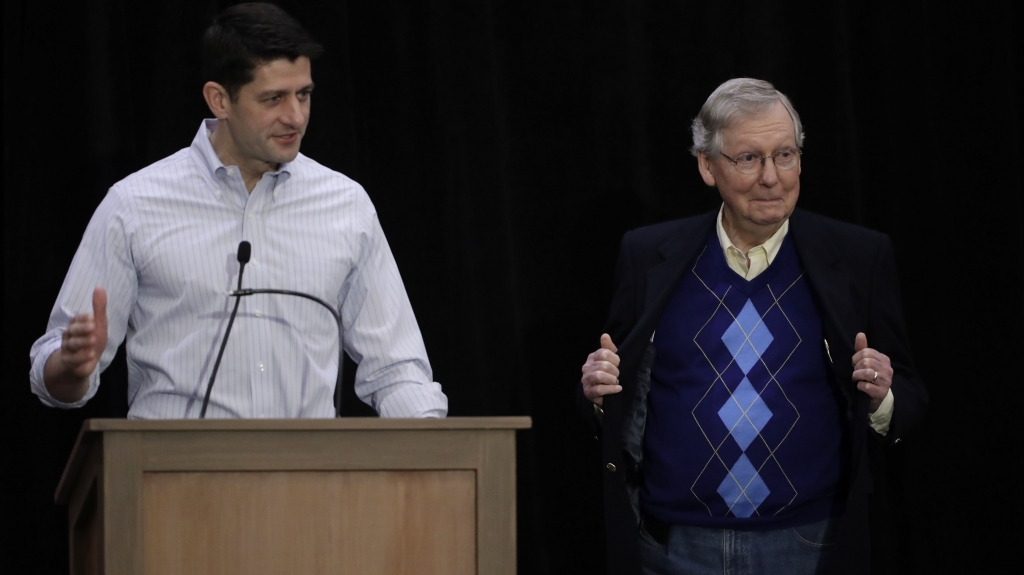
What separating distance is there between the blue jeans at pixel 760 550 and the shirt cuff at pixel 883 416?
0.68 feet

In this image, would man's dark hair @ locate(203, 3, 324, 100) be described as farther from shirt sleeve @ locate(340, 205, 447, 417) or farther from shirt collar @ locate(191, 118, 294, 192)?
shirt sleeve @ locate(340, 205, 447, 417)

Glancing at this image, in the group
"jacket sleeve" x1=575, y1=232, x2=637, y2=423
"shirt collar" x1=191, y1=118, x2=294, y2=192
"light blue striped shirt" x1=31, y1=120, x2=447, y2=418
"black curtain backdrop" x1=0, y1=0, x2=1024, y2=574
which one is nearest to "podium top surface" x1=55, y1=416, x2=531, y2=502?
"light blue striped shirt" x1=31, y1=120, x2=447, y2=418

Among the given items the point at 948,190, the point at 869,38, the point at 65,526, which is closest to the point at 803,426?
the point at 948,190

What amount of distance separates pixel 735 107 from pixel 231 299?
3.82ft

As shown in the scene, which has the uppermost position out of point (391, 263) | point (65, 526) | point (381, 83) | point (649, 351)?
point (381, 83)

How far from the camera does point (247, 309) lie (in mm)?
2438

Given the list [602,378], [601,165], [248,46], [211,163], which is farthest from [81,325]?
[601,165]

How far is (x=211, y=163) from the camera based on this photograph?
98.6 inches

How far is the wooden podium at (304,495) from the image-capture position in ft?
5.52

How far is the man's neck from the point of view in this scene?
2514 mm

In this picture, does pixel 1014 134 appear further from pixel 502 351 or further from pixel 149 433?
pixel 149 433

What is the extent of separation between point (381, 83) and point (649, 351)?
54.0 inches

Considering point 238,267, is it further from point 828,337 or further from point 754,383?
point 828,337

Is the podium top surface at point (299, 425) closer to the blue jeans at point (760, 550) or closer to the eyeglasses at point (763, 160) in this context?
the blue jeans at point (760, 550)
